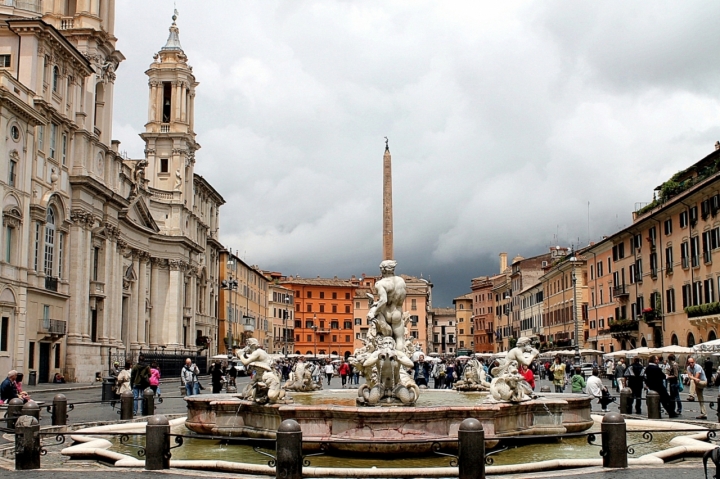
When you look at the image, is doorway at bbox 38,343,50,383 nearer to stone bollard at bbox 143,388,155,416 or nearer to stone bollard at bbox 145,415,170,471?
stone bollard at bbox 143,388,155,416

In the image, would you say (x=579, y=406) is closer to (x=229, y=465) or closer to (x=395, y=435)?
(x=395, y=435)

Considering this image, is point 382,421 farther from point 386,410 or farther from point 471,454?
point 471,454

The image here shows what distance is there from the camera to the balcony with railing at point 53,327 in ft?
126

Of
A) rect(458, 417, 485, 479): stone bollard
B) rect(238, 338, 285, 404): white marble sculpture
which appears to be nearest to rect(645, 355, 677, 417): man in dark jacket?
rect(238, 338, 285, 404): white marble sculpture

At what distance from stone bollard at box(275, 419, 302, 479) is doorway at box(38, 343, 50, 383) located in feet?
107

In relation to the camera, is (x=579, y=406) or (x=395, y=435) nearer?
(x=395, y=435)

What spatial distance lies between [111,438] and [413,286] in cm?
11668

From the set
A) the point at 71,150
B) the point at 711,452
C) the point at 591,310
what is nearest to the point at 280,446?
the point at 711,452

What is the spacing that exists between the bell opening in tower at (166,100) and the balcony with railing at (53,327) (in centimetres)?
2997

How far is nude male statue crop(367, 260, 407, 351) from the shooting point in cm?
1652

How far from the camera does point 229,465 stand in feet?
34.9

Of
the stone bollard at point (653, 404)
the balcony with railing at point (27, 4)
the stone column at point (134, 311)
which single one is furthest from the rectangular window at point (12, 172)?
the stone bollard at point (653, 404)

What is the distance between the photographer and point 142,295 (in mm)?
58406

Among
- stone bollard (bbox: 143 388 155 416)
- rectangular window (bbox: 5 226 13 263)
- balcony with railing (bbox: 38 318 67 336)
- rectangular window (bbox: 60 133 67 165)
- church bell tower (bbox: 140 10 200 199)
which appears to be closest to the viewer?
stone bollard (bbox: 143 388 155 416)
